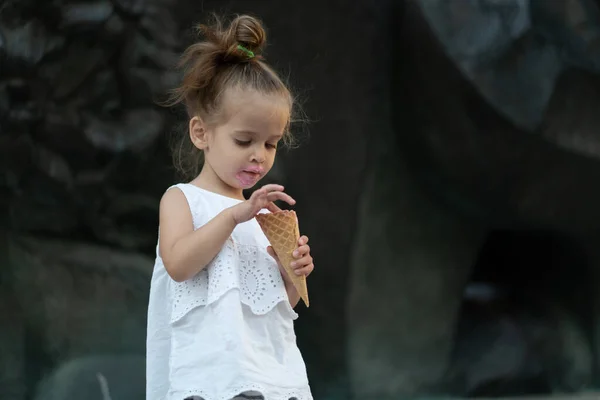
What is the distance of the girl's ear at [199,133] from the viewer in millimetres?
2062

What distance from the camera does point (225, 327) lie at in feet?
6.15

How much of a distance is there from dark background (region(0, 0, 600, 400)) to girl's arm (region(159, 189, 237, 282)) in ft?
6.86

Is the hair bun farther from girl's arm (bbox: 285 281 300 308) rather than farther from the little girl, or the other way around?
girl's arm (bbox: 285 281 300 308)

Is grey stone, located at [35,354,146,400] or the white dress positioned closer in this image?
the white dress

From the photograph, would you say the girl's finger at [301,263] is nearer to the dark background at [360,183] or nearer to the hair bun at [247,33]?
the hair bun at [247,33]

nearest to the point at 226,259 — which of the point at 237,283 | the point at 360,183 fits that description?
the point at 237,283

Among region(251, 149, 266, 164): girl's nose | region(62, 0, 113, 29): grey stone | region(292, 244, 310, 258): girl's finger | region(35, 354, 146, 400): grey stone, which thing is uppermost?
region(62, 0, 113, 29): grey stone

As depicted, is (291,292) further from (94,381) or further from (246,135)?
(94,381)

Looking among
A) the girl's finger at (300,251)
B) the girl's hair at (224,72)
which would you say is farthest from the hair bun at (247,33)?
the girl's finger at (300,251)

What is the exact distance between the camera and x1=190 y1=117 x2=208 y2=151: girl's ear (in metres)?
2.06

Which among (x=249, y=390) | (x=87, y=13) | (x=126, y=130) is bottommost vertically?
(x=249, y=390)

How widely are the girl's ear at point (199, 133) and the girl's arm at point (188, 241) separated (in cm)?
16

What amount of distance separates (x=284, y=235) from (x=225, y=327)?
0.23m

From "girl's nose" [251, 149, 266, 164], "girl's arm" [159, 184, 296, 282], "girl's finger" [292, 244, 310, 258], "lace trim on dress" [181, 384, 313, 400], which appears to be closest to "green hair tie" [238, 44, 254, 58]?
"girl's nose" [251, 149, 266, 164]
